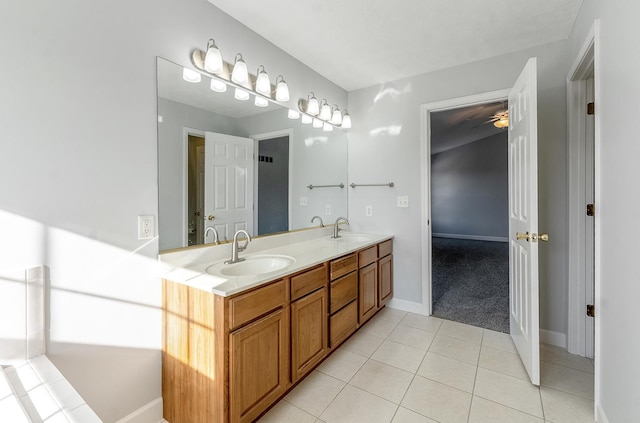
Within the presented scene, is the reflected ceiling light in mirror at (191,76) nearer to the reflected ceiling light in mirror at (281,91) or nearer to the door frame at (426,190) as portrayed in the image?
the reflected ceiling light in mirror at (281,91)

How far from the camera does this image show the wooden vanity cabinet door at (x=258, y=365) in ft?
4.33

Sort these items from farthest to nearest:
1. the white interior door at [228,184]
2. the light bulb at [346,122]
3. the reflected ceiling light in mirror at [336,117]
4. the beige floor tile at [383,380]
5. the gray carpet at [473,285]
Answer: the light bulb at [346,122] → the reflected ceiling light in mirror at [336,117] → the gray carpet at [473,285] → the white interior door at [228,184] → the beige floor tile at [383,380]

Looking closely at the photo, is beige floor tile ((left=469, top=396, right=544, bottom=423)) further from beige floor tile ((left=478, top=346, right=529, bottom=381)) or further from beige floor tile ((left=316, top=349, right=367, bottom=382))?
beige floor tile ((left=316, top=349, right=367, bottom=382))

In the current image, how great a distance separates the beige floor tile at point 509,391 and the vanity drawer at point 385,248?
1.18 metres

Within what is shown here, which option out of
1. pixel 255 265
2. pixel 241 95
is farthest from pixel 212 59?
pixel 255 265

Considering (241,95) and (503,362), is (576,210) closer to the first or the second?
(503,362)

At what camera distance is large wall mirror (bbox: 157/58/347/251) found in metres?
1.60

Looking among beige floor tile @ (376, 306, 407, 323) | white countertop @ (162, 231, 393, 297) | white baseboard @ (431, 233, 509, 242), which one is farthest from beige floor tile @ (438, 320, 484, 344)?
white baseboard @ (431, 233, 509, 242)

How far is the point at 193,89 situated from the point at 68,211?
94 centimetres

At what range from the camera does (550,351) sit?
2.21 m

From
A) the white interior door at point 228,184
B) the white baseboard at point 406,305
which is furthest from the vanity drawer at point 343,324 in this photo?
the white interior door at point 228,184

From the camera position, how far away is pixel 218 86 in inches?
72.3

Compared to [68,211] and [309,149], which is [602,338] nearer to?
[309,149]

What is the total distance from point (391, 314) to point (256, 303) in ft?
6.18
